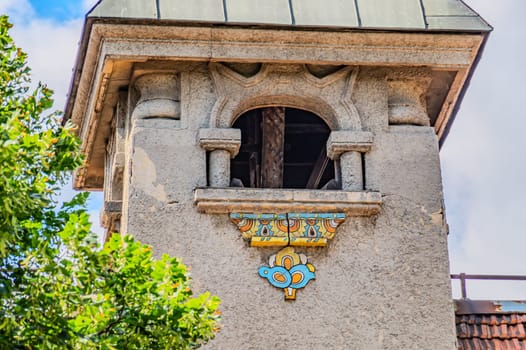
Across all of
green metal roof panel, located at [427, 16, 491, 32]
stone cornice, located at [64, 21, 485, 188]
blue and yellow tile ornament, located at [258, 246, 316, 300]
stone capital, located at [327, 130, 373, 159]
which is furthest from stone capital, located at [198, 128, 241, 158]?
green metal roof panel, located at [427, 16, 491, 32]

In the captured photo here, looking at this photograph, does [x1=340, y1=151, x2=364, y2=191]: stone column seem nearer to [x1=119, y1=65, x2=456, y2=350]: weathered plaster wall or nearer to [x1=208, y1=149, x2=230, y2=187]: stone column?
[x1=119, y1=65, x2=456, y2=350]: weathered plaster wall

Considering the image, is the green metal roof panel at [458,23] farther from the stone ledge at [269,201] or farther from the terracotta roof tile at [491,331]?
the terracotta roof tile at [491,331]

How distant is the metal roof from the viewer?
1145cm

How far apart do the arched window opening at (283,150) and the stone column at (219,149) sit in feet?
5.04

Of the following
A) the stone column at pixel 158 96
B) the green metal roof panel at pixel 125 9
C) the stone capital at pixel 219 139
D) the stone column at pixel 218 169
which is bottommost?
the stone column at pixel 218 169

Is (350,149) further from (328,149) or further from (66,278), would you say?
(66,278)

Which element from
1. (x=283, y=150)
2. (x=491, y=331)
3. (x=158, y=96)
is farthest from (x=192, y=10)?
(x=491, y=331)

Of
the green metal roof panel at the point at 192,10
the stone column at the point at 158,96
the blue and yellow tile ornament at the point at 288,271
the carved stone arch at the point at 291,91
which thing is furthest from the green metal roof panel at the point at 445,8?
the blue and yellow tile ornament at the point at 288,271

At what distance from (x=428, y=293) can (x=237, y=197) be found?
5.41ft

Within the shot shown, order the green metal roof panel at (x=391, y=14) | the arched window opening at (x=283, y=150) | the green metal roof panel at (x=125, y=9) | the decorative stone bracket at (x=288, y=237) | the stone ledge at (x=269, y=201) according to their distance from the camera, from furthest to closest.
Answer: the arched window opening at (x=283, y=150)
the green metal roof panel at (x=391, y=14)
the green metal roof panel at (x=125, y=9)
the stone ledge at (x=269, y=201)
the decorative stone bracket at (x=288, y=237)

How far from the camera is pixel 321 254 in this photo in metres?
11.1

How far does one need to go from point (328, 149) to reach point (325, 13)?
1.11 m

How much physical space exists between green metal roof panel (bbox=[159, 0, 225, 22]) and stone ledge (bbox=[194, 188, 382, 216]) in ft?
4.60

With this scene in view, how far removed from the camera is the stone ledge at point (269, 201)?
1112 centimetres
